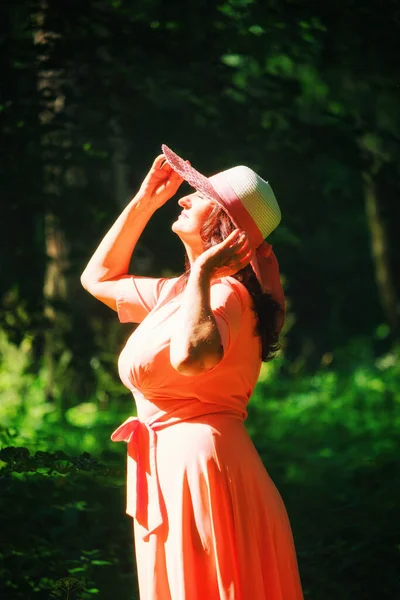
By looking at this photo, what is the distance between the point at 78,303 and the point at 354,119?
10.6ft

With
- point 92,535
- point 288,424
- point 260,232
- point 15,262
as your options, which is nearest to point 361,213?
point 288,424

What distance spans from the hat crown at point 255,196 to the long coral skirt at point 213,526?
2.13 ft

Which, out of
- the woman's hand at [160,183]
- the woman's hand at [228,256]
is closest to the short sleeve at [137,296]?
the woman's hand at [160,183]

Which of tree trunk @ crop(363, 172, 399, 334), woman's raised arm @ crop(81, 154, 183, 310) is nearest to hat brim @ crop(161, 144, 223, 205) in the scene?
woman's raised arm @ crop(81, 154, 183, 310)

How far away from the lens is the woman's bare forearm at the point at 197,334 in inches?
105

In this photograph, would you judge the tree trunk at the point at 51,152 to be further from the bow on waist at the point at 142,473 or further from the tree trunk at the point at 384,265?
the tree trunk at the point at 384,265

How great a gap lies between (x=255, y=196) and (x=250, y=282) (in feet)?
0.91

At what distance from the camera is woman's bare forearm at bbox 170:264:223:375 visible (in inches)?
105

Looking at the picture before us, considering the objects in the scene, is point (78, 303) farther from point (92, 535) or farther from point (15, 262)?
point (92, 535)

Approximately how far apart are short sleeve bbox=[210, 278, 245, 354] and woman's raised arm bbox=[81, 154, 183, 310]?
0.58m

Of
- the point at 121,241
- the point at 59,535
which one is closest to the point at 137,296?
the point at 121,241

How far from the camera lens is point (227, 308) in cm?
285

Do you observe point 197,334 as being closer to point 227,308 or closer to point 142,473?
point 227,308

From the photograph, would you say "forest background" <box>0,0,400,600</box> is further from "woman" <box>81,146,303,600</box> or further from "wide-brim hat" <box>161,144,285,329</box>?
"wide-brim hat" <box>161,144,285,329</box>
